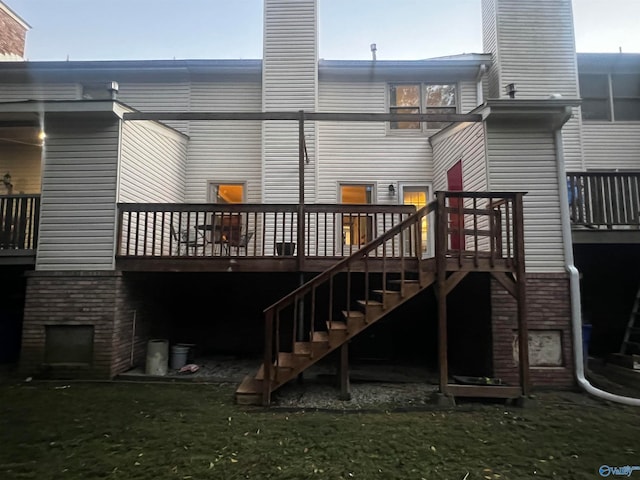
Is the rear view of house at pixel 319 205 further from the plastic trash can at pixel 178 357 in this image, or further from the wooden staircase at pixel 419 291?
the plastic trash can at pixel 178 357

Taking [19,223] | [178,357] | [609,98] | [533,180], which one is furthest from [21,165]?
[609,98]

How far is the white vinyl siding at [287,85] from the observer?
348 inches

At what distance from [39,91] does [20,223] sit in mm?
4912

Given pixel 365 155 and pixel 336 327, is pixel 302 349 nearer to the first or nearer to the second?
pixel 336 327

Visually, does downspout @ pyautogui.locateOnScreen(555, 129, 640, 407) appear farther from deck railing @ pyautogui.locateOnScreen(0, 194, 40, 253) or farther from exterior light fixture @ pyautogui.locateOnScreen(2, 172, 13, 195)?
exterior light fixture @ pyautogui.locateOnScreen(2, 172, 13, 195)

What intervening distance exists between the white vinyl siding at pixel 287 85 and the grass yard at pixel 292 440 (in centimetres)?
508

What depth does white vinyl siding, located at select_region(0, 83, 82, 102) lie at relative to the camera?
945cm

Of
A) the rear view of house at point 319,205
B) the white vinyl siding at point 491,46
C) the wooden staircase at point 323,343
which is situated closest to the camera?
the wooden staircase at point 323,343

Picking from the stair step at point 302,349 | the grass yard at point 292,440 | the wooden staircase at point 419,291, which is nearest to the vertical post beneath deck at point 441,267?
the wooden staircase at point 419,291

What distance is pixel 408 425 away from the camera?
432cm

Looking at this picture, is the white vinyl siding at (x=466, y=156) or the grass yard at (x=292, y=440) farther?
the white vinyl siding at (x=466, y=156)

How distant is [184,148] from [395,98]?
216 inches

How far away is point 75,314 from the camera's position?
6188 millimetres

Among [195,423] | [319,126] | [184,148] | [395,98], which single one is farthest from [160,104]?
[195,423]
